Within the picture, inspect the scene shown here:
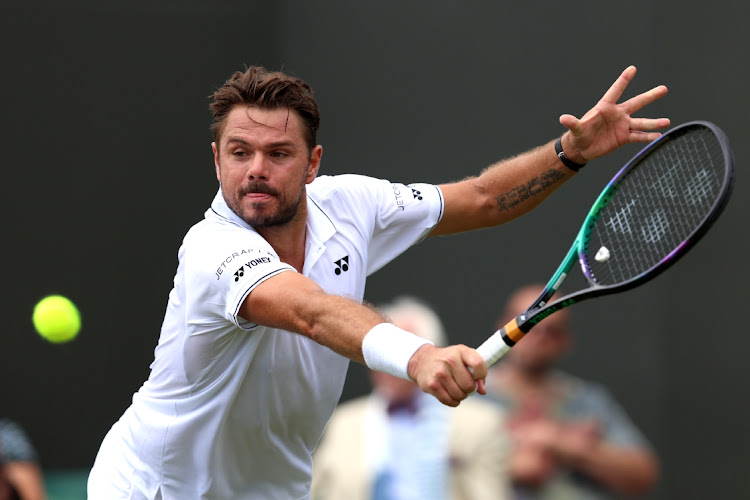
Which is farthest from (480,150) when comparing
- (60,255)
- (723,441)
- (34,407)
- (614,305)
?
(34,407)

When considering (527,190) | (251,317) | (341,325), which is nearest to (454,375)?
(341,325)

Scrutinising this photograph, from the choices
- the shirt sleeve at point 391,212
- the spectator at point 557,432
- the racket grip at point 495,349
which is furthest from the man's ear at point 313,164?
the spectator at point 557,432

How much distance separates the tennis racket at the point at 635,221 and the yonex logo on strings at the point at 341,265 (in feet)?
1.87

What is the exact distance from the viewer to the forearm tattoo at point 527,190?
Result: 367 centimetres

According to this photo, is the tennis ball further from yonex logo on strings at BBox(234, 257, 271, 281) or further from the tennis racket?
the tennis racket

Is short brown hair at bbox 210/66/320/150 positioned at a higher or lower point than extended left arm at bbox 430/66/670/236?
higher

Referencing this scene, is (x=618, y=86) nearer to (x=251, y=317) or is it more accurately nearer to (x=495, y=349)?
(x=495, y=349)

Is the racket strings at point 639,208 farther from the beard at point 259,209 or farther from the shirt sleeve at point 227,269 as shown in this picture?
the shirt sleeve at point 227,269

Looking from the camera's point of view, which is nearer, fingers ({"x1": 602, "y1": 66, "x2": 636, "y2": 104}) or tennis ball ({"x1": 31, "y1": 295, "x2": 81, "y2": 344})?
fingers ({"x1": 602, "y1": 66, "x2": 636, "y2": 104})

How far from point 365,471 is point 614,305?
6.13 ft

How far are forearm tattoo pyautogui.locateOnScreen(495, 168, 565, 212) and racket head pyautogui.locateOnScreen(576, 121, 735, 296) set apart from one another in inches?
8.0

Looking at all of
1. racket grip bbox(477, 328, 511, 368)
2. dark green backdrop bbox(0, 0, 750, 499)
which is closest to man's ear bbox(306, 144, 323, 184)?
racket grip bbox(477, 328, 511, 368)

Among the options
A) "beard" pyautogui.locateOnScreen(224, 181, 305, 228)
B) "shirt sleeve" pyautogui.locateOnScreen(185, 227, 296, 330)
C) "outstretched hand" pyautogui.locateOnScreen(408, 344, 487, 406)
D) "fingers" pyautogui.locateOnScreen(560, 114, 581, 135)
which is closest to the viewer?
"outstretched hand" pyautogui.locateOnScreen(408, 344, 487, 406)

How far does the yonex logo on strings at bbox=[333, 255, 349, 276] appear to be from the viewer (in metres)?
3.27
